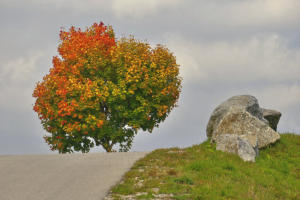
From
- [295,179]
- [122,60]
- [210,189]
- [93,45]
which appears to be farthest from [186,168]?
[93,45]

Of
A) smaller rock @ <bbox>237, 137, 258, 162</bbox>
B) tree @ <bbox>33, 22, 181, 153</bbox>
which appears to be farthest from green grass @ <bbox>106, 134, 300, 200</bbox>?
tree @ <bbox>33, 22, 181, 153</bbox>

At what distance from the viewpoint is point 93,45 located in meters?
26.9

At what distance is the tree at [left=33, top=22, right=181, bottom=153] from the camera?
24469 mm

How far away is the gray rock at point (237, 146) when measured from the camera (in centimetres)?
1692

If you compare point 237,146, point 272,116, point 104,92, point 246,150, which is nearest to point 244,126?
point 246,150

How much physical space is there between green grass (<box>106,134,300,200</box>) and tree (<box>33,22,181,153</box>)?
7651 millimetres

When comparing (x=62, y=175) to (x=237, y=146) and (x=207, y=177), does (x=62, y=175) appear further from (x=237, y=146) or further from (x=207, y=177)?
(x=237, y=146)

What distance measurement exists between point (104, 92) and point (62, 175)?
454 inches

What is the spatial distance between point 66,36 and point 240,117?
54.6 ft

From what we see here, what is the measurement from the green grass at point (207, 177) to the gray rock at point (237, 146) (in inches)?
16.3

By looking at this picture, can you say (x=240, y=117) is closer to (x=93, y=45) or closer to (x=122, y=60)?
(x=122, y=60)

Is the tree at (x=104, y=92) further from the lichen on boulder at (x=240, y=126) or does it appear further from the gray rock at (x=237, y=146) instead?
the gray rock at (x=237, y=146)

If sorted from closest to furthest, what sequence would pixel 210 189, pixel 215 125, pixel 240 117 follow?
pixel 210 189, pixel 240 117, pixel 215 125

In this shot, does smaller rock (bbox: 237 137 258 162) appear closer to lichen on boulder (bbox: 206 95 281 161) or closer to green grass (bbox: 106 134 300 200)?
lichen on boulder (bbox: 206 95 281 161)
